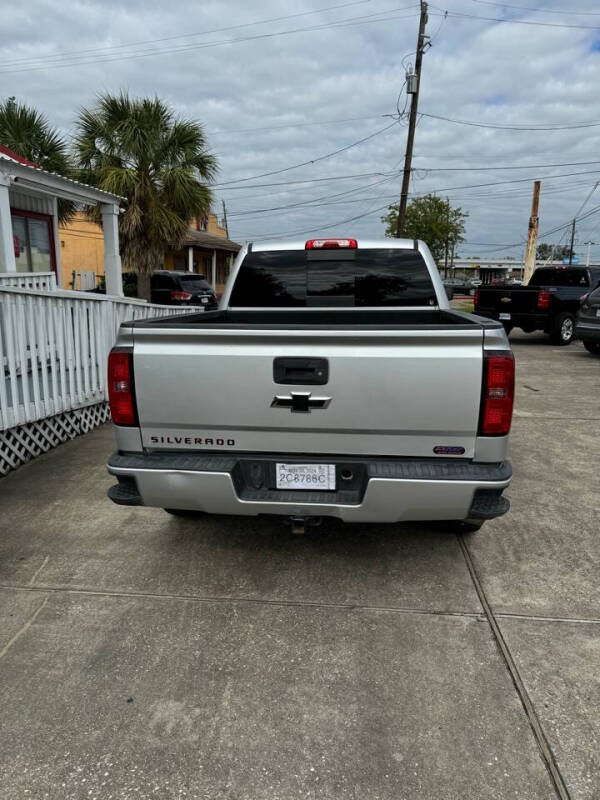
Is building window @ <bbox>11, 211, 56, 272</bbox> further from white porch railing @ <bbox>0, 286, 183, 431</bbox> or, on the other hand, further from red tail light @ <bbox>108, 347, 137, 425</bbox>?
red tail light @ <bbox>108, 347, 137, 425</bbox>

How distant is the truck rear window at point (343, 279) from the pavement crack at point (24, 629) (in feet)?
8.75

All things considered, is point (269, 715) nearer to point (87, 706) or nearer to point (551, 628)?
point (87, 706)

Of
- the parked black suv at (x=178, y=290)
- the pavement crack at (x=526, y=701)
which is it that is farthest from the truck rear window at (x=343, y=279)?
the parked black suv at (x=178, y=290)

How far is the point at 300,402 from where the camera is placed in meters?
2.95

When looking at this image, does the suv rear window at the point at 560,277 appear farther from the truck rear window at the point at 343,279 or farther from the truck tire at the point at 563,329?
the truck rear window at the point at 343,279

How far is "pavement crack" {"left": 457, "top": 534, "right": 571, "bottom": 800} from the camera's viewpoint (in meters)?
2.08

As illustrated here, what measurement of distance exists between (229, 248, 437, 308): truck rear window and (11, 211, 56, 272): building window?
9.94 m

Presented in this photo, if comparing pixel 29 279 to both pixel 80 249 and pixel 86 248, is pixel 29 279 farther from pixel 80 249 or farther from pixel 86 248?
pixel 86 248

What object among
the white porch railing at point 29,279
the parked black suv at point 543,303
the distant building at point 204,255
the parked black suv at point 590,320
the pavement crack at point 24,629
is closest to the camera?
the pavement crack at point 24,629

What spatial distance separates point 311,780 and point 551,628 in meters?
1.51

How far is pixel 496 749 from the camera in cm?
221

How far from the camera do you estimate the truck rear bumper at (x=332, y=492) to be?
292 centimetres

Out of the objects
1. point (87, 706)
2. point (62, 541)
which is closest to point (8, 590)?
point (62, 541)

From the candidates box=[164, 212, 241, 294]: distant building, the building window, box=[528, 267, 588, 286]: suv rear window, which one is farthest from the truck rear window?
box=[164, 212, 241, 294]: distant building
